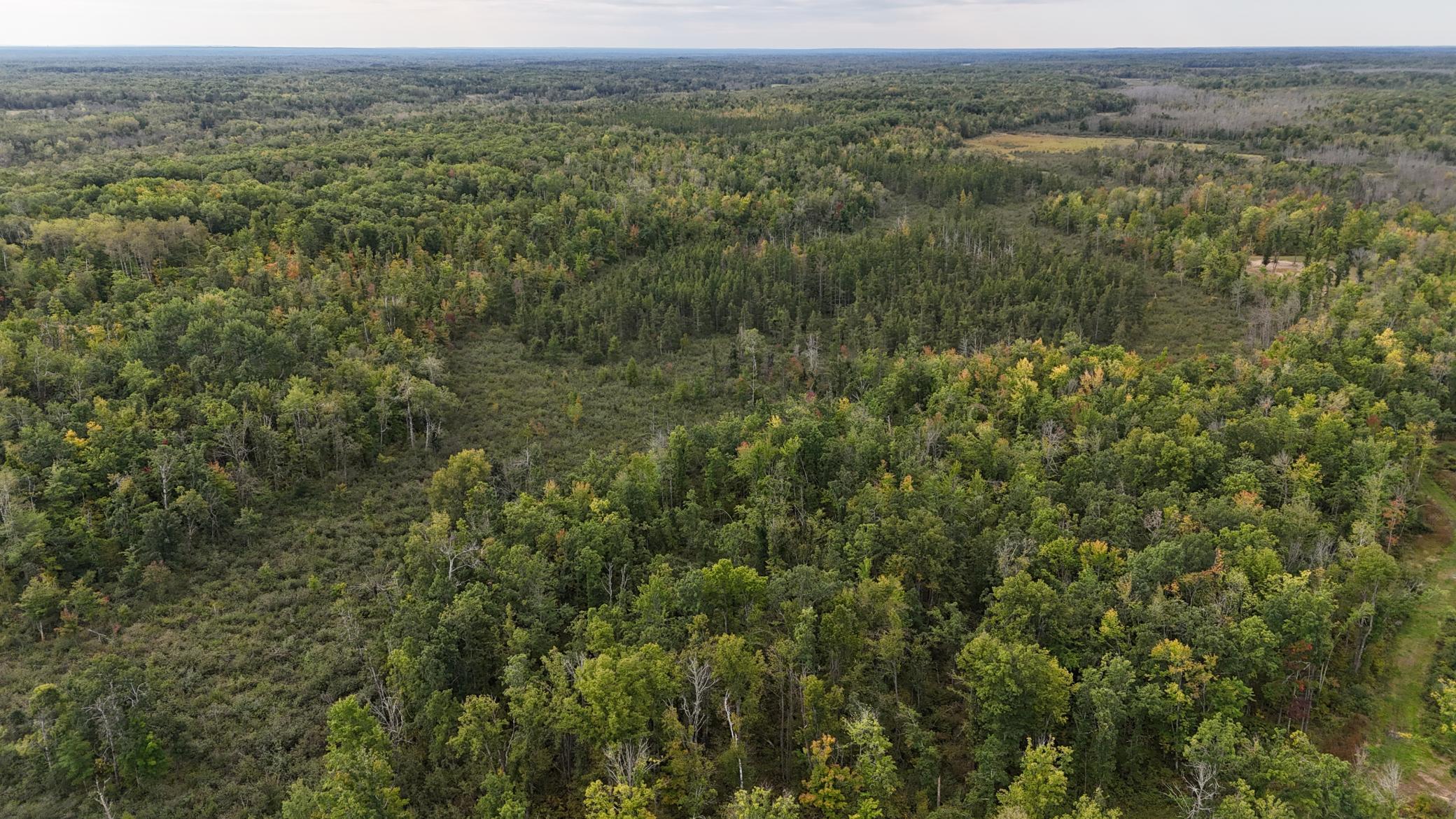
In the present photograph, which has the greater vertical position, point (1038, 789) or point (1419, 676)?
point (1038, 789)

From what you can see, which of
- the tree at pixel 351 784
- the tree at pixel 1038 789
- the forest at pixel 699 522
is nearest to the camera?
the tree at pixel 1038 789

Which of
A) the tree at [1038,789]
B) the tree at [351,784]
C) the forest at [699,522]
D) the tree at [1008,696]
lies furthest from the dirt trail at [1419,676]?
the tree at [351,784]

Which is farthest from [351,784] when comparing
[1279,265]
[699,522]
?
[1279,265]

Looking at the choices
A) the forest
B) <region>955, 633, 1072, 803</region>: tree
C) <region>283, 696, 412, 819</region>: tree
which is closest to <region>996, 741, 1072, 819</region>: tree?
the forest

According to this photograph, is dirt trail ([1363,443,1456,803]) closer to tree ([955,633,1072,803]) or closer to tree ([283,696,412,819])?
tree ([955,633,1072,803])

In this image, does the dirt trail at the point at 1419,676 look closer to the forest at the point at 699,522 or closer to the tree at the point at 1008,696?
the forest at the point at 699,522

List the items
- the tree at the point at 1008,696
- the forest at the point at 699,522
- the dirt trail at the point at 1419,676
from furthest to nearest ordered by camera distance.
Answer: the dirt trail at the point at 1419,676
the forest at the point at 699,522
the tree at the point at 1008,696

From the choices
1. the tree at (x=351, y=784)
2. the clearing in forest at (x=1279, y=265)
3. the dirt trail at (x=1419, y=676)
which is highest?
the clearing in forest at (x=1279, y=265)

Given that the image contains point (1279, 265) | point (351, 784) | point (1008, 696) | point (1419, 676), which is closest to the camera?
point (351, 784)

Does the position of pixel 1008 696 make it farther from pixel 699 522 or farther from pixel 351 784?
pixel 351 784
